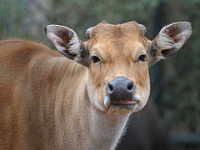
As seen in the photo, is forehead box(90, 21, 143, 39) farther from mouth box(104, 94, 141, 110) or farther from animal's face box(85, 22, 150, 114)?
mouth box(104, 94, 141, 110)

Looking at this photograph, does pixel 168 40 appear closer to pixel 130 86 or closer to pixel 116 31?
pixel 116 31

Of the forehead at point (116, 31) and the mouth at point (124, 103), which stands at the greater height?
the forehead at point (116, 31)

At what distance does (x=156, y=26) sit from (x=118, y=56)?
5.43 m

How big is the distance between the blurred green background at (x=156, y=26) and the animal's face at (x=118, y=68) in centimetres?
460

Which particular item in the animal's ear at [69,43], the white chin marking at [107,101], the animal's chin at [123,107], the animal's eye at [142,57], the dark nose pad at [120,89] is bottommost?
the animal's chin at [123,107]

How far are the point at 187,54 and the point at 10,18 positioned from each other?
3.56m

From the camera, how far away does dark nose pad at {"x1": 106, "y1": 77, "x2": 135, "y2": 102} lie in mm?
5438

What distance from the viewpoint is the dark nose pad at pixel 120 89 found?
17.8ft

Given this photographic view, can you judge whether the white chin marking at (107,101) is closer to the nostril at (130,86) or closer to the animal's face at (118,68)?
the animal's face at (118,68)

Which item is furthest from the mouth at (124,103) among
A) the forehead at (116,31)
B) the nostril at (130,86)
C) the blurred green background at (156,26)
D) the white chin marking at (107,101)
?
the blurred green background at (156,26)

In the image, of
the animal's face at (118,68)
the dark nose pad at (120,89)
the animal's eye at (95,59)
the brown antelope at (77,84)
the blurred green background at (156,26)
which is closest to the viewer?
the dark nose pad at (120,89)

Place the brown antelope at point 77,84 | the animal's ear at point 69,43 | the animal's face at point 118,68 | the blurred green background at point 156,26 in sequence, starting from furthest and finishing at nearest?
the blurred green background at point 156,26
the animal's ear at point 69,43
the brown antelope at point 77,84
the animal's face at point 118,68

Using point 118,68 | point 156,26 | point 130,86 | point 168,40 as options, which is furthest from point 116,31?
point 156,26

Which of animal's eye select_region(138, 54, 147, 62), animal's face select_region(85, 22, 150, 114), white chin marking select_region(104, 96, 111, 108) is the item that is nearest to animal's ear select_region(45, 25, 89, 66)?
animal's face select_region(85, 22, 150, 114)
